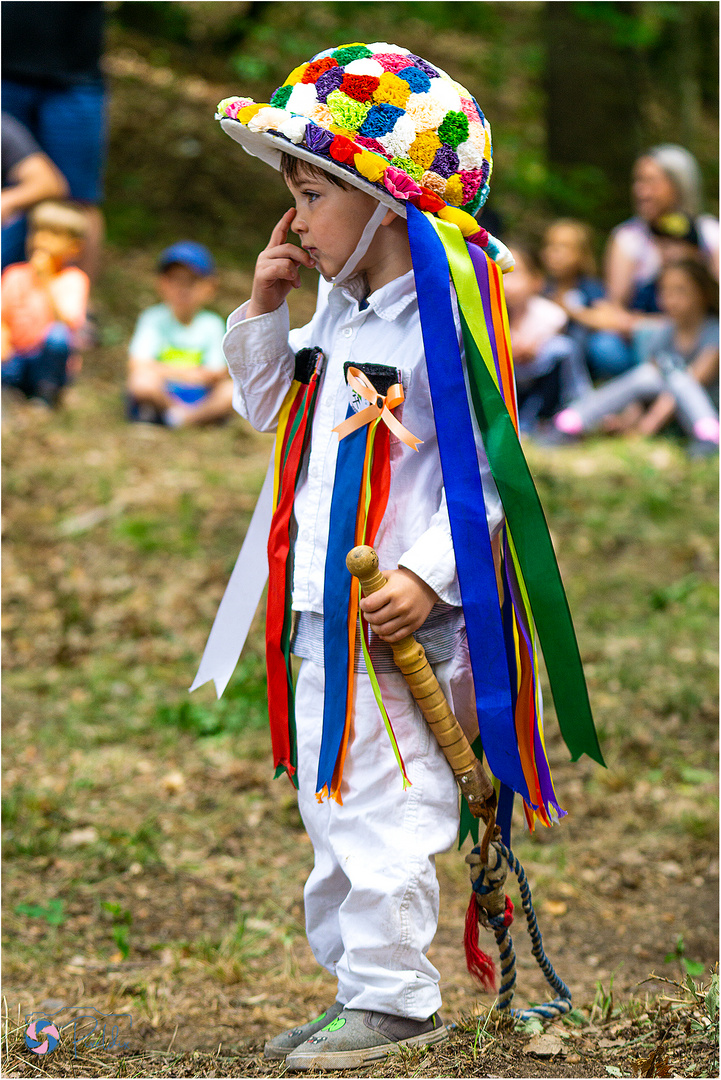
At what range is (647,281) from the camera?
718cm

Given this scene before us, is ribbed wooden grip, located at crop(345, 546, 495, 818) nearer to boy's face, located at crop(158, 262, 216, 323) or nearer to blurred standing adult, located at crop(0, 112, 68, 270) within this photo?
boy's face, located at crop(158, 262, 216, 323)

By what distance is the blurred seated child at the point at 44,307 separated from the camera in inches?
239

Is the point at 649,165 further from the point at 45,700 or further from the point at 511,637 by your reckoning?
the point at 511,637

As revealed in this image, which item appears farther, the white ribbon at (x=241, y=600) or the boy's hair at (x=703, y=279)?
the boy's hair at (x=703, y=279)

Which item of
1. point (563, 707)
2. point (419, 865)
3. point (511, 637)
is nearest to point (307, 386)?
point (511, 637)

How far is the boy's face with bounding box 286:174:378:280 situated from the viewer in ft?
6.63

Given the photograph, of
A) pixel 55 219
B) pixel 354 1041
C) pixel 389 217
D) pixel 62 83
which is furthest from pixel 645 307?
pixel 354 1041

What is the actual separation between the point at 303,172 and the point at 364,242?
18cm

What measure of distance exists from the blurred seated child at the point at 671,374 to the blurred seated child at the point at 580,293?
0.34 meters

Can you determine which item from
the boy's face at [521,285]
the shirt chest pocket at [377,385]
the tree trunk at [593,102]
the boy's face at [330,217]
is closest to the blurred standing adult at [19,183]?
the boy's face at [521,285]

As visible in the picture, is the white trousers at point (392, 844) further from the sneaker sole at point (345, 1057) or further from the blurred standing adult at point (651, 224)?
the blurred standing adult at point (651, 224)

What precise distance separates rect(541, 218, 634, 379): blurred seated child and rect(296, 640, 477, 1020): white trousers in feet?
17.9

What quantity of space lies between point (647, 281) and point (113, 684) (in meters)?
4.80

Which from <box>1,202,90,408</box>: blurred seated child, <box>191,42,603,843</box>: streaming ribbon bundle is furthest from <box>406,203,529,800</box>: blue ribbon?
<box>1,202,90,408</box>: blurred seated child
